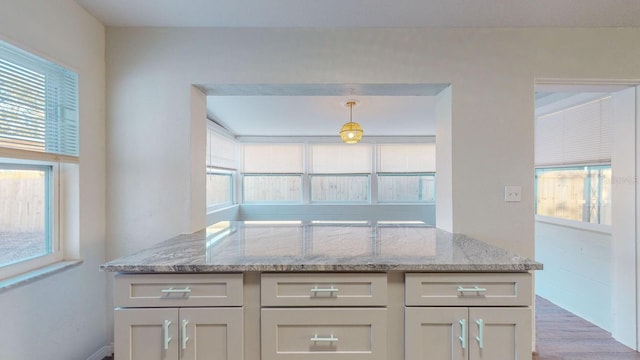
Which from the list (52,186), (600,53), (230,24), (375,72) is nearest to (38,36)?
(52,186)

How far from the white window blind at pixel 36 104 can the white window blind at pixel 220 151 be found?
7.79ft

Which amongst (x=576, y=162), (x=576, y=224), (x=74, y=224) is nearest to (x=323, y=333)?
(x=74, y=224)

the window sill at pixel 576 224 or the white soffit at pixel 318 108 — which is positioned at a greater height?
the white soffit at pixel 318 108

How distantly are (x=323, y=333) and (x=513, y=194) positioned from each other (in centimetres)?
164

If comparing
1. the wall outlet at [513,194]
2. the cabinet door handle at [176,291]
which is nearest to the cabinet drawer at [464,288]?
the wall outlet at [513,194]

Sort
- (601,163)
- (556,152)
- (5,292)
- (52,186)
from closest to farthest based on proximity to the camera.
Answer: (5,292) < (52,186) < (601,163) < (556,152)

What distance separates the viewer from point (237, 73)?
2.03 m

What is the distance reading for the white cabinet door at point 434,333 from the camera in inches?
50.7

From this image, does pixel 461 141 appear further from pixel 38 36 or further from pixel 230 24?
pixel 38 36

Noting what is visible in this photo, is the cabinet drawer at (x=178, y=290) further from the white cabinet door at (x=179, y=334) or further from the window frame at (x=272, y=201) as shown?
the window frame at (x=272, y=201)

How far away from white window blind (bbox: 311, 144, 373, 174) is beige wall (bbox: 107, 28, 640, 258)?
3837 mm

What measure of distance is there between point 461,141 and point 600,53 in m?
1.14

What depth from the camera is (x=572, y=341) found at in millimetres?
2340

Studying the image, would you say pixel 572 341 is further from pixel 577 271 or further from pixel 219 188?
pixel 219 188
